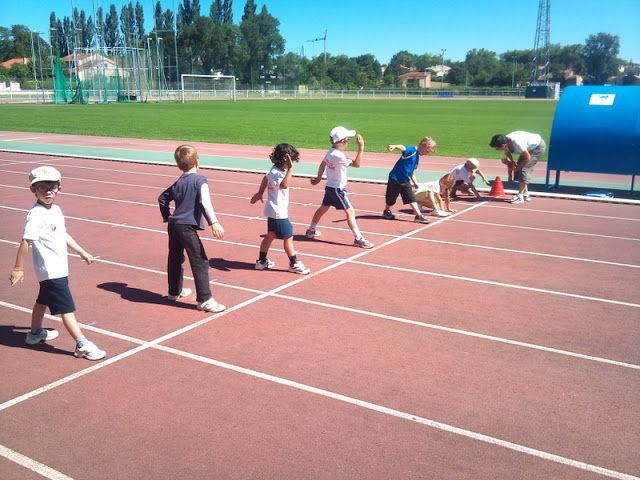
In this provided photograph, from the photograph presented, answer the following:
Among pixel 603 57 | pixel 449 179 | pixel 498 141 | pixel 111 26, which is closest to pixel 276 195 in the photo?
pixel 449 179

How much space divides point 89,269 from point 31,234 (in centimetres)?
320

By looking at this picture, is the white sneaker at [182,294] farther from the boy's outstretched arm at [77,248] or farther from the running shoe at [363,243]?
the running shoe at [363,243]

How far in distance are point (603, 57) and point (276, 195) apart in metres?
164

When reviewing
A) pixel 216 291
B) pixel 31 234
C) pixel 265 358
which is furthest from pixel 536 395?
pixel 31 234

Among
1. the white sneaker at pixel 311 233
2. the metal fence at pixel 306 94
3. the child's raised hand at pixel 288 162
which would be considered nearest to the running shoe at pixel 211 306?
the child's raised hand at pixel 288 162

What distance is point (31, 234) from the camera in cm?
513

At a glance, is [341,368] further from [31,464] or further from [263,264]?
[263,264]

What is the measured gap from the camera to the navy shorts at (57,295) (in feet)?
17.2

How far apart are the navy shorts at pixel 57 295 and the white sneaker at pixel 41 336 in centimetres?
61

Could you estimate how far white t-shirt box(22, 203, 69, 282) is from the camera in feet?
16.9

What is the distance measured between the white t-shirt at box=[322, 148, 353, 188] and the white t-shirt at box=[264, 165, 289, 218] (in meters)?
1.70

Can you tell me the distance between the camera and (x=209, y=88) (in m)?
83.8

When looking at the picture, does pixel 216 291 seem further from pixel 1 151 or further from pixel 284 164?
pixel 1 151

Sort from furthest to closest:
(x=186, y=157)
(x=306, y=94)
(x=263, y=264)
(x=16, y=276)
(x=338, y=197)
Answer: (x=306, y=94) → (x=338, y=197) → (x=263, y=264) → (x=186, y=157) → (x=16, y=276)
